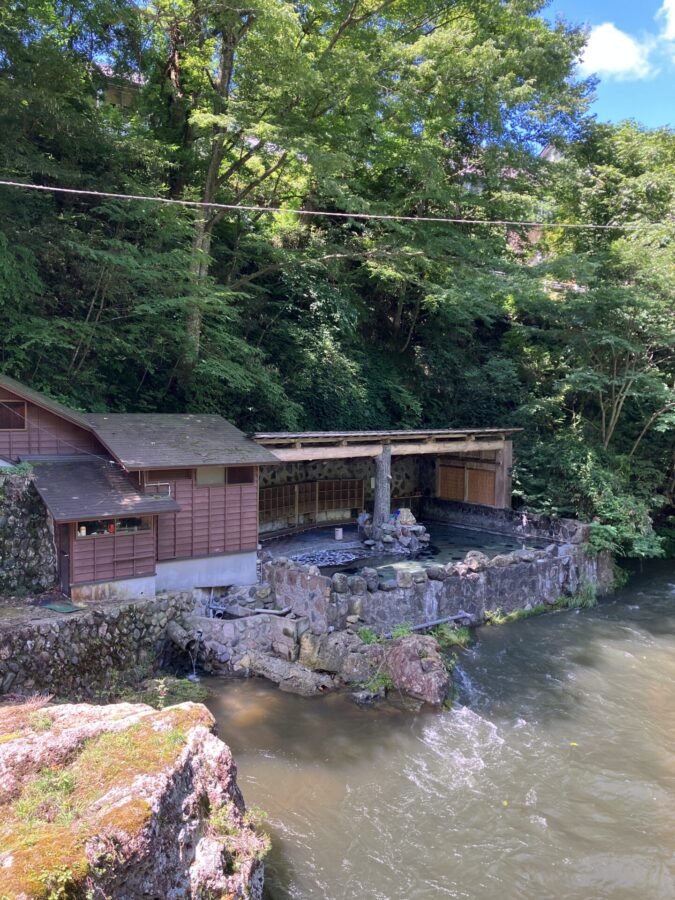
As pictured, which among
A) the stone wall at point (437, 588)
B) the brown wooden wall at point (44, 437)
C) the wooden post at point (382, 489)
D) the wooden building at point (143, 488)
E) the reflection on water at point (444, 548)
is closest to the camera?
the wooden building at point (143, 488)

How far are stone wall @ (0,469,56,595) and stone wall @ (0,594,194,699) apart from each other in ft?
5.58

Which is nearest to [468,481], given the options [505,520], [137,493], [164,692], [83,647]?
[505,520]

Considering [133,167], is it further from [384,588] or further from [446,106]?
[384,588]

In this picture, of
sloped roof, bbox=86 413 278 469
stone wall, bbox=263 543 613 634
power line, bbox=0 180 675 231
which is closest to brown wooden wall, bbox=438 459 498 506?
stone wall, bbox=263 543 613 634

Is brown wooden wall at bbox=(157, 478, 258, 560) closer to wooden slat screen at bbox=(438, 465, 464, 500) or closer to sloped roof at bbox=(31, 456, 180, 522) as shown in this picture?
sloped roof at bbox=(31, 456, 180, 522)

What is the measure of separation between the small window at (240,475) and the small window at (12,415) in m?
4.62

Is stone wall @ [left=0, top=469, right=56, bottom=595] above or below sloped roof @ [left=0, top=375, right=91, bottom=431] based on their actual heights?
below

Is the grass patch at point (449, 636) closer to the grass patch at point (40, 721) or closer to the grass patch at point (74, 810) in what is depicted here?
the grass patch at point (74, 810)

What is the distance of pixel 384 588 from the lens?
45.6 feet

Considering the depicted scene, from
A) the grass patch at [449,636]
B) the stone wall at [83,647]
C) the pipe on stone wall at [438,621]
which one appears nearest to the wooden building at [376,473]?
the pipe on stone wall at [438,621]

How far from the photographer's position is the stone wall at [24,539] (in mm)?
11969

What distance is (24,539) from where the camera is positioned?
1219 cm

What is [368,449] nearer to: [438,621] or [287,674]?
[438,621]

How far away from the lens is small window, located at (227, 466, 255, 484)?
14289mm
